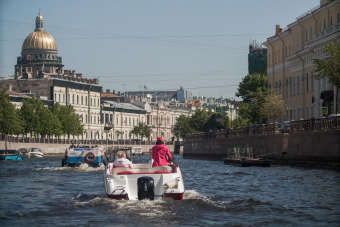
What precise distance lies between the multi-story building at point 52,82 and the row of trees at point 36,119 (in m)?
→ 6.30

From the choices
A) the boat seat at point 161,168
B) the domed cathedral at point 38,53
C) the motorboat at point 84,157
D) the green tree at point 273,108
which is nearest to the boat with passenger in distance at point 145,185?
the boat seat at point 161,168

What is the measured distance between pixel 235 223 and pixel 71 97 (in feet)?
405

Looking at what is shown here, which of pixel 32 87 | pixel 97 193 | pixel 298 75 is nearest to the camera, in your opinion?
pixel 97 193

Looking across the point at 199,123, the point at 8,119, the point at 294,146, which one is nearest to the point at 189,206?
the point at 294,146

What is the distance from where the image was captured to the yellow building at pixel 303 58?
229 feet

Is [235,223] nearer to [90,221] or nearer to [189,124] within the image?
[90,221]

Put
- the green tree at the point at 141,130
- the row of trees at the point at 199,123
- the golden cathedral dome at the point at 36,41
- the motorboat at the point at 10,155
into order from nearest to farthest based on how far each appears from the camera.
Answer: the motorboat at the point at 10,155, the row of trees at the point at 199,123, the golden cathedral dome at the point at 36,41, the green tree at the point at 141,130

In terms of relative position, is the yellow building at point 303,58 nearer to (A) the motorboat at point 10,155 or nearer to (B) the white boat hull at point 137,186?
(A) the motorboat at point 10,155

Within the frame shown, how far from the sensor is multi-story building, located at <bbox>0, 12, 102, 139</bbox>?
448 ft

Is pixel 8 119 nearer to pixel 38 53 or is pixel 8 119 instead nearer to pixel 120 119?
pixel 120 119

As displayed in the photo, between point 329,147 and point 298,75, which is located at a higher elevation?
point 298,75

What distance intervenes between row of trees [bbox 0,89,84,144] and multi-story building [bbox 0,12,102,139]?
6.30m

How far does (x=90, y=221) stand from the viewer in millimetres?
21281

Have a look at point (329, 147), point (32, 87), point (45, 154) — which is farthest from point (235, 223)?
point (32, 87)
